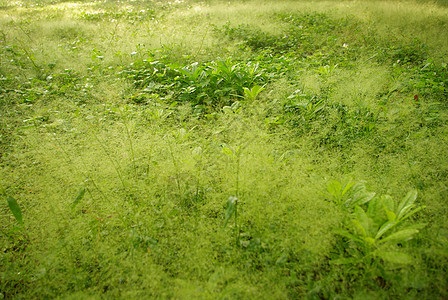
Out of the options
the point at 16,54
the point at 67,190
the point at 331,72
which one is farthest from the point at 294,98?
the point at 16,54

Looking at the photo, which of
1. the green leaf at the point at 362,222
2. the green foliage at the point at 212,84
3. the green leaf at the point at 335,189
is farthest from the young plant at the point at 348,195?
the green foliage at the point at 212,84

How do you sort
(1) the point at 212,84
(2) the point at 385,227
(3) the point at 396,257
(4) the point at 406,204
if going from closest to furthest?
(3) the point at 396,257
(2) the point at 385,227
(4) the point at 406,204
(1) the point at 212,84

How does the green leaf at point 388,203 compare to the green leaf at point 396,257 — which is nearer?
the green leaf at point 396,257

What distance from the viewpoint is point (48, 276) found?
1348 millimetres

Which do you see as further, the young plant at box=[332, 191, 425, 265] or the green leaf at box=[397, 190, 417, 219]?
the green leaf at box=[397, 190, 417, 219]

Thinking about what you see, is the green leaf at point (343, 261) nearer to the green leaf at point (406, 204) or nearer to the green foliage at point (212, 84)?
the green leaf at point (406, 204)

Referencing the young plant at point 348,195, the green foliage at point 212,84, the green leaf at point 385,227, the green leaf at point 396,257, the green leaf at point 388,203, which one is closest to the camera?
the green leaf at point 396,257

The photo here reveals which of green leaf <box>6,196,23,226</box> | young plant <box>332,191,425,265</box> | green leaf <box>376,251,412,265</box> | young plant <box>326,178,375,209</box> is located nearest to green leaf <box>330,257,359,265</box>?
young plant <box>332,191,425,265</box>

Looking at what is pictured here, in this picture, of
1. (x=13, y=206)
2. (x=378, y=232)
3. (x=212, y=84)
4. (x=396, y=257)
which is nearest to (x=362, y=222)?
(x=378, y=232)

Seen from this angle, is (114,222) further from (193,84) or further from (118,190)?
(193,84)

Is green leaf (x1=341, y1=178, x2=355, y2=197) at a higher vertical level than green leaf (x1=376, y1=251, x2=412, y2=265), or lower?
higher

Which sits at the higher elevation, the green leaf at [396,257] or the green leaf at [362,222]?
the green leaf at [362,222]

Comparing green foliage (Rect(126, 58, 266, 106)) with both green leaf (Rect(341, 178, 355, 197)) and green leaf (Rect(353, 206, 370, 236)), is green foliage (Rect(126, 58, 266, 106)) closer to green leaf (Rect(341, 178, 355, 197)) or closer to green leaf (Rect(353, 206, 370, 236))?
green leaf (Rect(341, 178, 355, 197))

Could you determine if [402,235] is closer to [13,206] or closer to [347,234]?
[347,234]
